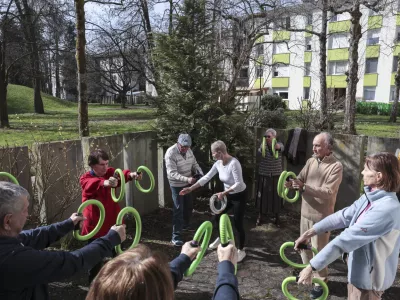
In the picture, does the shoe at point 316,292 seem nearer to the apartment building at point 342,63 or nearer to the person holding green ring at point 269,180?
the person holding green ring at point 269,180

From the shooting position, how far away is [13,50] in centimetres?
2455

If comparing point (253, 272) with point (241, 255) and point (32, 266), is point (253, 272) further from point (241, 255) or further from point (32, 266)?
point (32, 266)

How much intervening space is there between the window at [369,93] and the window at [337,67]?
3.22m

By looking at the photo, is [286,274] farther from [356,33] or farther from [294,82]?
[294,82]

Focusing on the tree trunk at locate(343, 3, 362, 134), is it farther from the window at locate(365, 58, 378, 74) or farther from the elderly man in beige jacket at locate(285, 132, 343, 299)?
the window at locate(365, 58, 378, 74)

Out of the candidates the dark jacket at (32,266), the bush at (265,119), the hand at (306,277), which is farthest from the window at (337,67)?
the dark jacket at (32,266)

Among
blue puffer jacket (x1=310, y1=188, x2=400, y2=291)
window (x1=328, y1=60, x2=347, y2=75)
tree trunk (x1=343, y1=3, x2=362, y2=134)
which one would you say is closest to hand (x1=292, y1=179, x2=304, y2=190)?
blue puffer jacket (x1=310, y1=188, x2=400, y2=291)

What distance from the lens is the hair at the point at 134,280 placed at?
1370 mm

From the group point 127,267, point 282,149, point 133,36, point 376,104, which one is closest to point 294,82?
point 376,104

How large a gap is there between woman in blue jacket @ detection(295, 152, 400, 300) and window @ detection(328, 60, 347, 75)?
3946 centimetres

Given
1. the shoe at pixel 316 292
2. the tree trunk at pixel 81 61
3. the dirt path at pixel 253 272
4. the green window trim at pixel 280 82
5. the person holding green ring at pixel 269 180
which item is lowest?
the dirt path at pixel 253 272

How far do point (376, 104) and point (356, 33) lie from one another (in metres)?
24.7

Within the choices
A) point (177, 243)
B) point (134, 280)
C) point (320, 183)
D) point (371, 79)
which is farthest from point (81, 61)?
point (371, 79)

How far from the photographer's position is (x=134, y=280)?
1.38 meters
